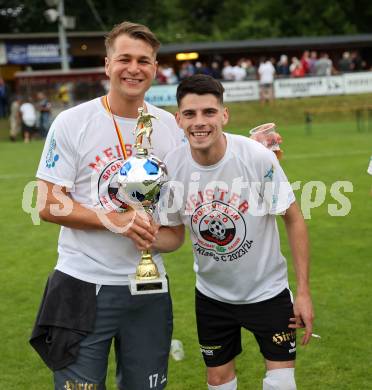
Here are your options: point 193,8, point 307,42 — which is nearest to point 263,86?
point 307,42

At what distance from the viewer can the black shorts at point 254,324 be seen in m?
4.22

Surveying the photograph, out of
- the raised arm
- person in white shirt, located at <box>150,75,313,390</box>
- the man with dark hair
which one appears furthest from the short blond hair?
the raised arm

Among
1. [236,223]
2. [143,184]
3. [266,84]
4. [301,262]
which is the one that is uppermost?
[266,84]

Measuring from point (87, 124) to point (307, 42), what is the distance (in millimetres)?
37630

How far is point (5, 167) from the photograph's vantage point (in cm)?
1914

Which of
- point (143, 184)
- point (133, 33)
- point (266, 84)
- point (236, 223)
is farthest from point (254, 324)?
point (266, 84)

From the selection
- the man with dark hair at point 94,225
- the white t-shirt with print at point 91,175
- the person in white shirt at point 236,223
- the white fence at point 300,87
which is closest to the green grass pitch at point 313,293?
the person in white shirt at point 236,223

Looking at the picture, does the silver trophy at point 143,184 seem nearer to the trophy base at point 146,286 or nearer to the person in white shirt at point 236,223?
the trophy base at point 146,286

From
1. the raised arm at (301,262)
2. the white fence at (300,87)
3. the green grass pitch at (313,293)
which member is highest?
the white fence at (300,87)

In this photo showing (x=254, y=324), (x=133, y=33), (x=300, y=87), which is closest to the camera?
(x=133, y=33)

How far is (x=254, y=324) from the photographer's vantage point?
4254mm

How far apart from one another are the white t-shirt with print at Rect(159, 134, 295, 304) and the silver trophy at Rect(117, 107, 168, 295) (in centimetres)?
32

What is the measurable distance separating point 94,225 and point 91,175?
0.28 meters

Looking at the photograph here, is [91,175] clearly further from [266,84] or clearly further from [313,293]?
[266,84]
